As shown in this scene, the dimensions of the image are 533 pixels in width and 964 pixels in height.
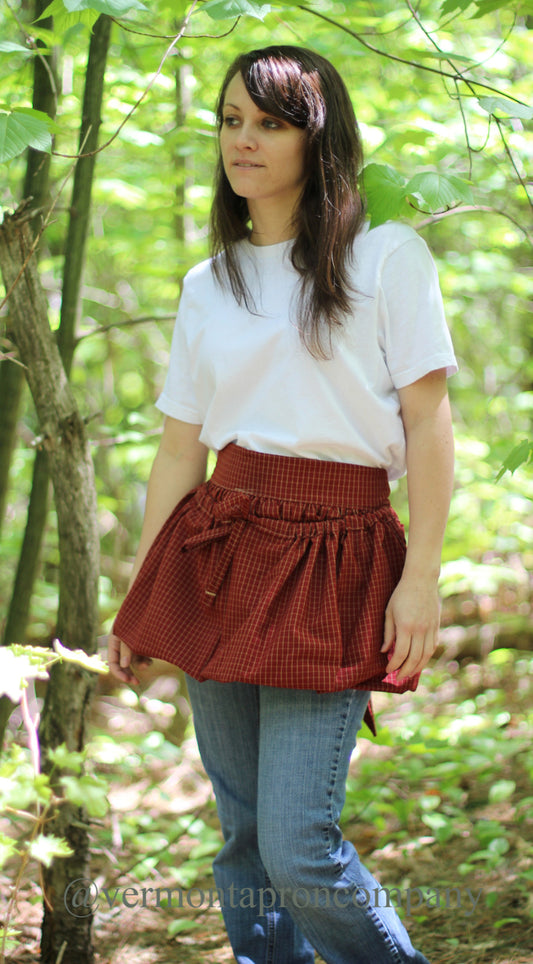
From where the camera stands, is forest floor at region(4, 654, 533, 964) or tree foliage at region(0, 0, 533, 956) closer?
tree foliage at region(0, 0, 533, 956)

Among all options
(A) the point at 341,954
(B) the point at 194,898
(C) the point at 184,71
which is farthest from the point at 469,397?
(A) the point at 341,954

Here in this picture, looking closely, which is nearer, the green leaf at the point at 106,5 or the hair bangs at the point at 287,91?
the green leaf at the point at 106,5

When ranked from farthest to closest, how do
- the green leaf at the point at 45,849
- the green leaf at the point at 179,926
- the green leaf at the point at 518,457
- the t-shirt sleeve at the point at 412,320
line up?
the green leaf at the point at 179,926 < the green leaf at the point at 518,457 < the t-shirt sleeve at the point at 412,320 < the green leaf at the point at 45,849

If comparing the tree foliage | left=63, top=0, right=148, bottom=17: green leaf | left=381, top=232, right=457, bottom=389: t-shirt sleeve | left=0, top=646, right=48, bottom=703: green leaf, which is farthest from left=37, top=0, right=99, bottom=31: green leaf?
left=0, top=646, right=48, bottom=703: green leaf

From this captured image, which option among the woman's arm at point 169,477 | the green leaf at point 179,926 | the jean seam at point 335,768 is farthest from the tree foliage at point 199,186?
the green leaf at point 179,926

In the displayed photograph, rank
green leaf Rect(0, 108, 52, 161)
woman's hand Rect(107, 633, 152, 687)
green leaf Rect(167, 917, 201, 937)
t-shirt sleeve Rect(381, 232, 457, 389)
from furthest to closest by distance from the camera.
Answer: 1. green leaf Rect(167, 917, 201, 937)
2. woman's hand Rect(107, 633, 152, 687)
3. t-shirt sleeve Rect(381, 232, 457, 389)
4. green leaf Rect(0, 108, 52, 161)

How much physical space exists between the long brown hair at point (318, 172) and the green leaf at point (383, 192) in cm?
3

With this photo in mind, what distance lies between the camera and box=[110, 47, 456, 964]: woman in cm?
132

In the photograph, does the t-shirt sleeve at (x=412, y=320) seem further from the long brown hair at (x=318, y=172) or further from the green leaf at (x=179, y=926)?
the green leaf at (x=179, y=926)

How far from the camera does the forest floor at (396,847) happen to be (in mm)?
1853

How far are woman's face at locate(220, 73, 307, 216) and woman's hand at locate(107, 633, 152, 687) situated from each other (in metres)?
0.91

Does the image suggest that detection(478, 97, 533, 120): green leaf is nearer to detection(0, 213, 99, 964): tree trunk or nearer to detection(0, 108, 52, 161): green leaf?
detection(0, 108, 52, 161): green leaf

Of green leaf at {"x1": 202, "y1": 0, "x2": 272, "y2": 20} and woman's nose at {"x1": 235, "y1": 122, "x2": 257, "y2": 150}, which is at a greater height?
green leaf at {"x1": 202, "y1": 0, "x2": 272, "y2": 20}

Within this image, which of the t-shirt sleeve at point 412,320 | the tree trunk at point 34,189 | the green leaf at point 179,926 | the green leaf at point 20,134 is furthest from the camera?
the green leaf at point 179,926
